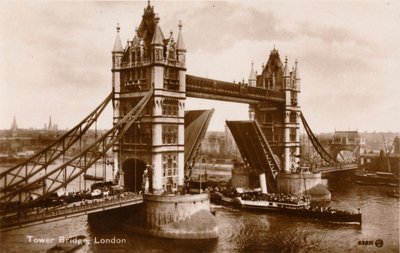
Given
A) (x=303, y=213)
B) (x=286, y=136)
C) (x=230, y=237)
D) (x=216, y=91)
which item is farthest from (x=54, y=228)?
(x=286, y=136)

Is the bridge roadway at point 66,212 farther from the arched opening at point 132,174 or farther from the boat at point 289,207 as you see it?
the boat at point 289,207

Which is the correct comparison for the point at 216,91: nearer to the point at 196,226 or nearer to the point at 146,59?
the point at 146,59

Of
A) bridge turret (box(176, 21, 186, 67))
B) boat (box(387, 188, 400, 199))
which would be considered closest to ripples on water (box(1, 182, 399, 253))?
boat (box(387, 188, 400, 199))

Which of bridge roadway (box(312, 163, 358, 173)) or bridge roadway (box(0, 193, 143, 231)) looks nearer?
bridge roadway (box(0, 193, 143, 231))

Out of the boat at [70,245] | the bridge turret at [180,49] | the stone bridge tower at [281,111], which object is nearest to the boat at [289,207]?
the stone bridge tower at [281,111]

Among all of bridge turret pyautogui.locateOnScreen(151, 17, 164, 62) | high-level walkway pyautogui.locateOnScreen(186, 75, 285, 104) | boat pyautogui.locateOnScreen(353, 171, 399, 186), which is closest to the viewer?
bridge turret pyautogui.locateOnScreen(151, 17, 164, 62)

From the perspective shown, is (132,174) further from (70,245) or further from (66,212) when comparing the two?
(66,212)

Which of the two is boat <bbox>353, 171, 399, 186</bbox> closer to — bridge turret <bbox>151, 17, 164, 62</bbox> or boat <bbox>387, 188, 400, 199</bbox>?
boat <bbox>387, 188, 400, 199</bbox>
